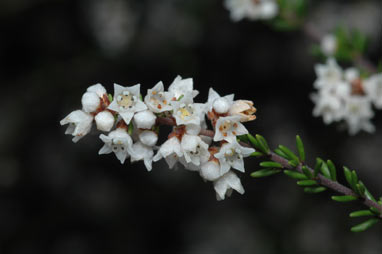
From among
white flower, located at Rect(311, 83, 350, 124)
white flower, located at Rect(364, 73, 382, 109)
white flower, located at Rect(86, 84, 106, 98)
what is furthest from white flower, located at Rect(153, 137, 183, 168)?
white flower, located at Rect(364, 73, 382, 109)

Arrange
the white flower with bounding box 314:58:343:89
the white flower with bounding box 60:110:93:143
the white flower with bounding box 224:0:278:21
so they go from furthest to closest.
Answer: the white flower with bounding box 224:0:278:21 < the white flower with bounding box 314:58:343:89 < the white flower with bounding box 60:110:93:143

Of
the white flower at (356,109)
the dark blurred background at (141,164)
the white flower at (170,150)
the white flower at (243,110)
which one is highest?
the white flower at (243,110)

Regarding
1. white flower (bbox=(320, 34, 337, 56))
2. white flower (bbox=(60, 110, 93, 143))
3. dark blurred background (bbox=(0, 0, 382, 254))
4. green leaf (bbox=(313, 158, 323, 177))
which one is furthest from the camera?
dark blurred background (bbox=(0, 0, 382, 254))

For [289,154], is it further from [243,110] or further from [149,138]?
[149,138]

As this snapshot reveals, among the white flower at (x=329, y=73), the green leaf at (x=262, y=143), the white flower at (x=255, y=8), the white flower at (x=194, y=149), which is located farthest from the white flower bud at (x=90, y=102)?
the white flower at (x=255, y=8)

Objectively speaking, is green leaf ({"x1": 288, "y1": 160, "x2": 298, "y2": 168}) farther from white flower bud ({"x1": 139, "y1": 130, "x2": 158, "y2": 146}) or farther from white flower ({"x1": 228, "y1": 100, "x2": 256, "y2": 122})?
white flower bud ({"x1": 139, "y1": 130, "x2": 158, "y2": 146})

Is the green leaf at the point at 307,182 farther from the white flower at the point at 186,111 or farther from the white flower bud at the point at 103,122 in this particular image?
the white flower bud at the point at 103,122

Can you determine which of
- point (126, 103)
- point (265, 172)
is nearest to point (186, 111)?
point (126, 103)

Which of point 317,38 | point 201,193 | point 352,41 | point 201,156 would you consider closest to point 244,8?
point 317,38

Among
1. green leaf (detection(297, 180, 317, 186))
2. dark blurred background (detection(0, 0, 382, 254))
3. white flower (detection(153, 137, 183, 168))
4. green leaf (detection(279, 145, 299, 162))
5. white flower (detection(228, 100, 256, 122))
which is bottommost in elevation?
dark blurred background (detection(0, 0, 382, 254))
